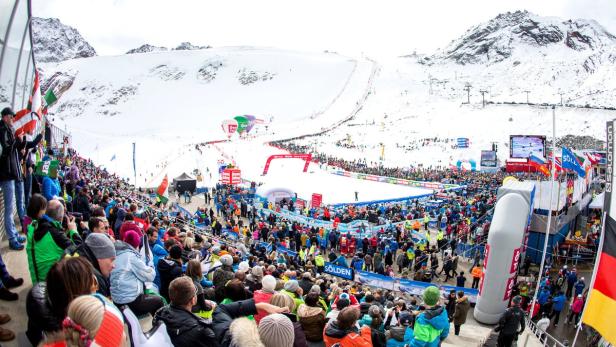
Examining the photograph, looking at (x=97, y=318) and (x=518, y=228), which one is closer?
(x=97, y=318)

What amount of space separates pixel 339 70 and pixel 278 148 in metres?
58.0

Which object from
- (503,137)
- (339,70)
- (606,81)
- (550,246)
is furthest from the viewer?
(339,70)

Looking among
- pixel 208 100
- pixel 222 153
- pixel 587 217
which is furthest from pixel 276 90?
pixel 587 217

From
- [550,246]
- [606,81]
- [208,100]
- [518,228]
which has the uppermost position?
[606,81]

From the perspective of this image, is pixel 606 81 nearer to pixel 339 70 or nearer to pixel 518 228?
pixel 339 70

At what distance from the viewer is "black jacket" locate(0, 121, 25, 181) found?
16.3ft

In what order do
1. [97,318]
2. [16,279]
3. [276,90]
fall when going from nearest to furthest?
[97,318] → [16,279] → [276,90]

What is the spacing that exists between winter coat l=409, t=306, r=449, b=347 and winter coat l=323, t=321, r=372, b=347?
1007 millimetres

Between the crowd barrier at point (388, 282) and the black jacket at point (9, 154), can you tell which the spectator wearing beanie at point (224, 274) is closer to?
the black jacket at point (9, 154)

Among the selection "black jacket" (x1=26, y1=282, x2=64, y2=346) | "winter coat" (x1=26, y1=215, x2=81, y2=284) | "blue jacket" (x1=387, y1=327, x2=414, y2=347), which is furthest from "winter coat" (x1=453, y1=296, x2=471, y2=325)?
"black jacket" (x1=26, y1=282, x2=64, y2=346)

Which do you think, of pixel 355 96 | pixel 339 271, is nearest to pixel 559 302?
pixel 339 271

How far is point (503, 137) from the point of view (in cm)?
5325

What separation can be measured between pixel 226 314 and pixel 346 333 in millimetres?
1058

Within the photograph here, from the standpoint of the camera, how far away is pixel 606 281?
15.3 ft
